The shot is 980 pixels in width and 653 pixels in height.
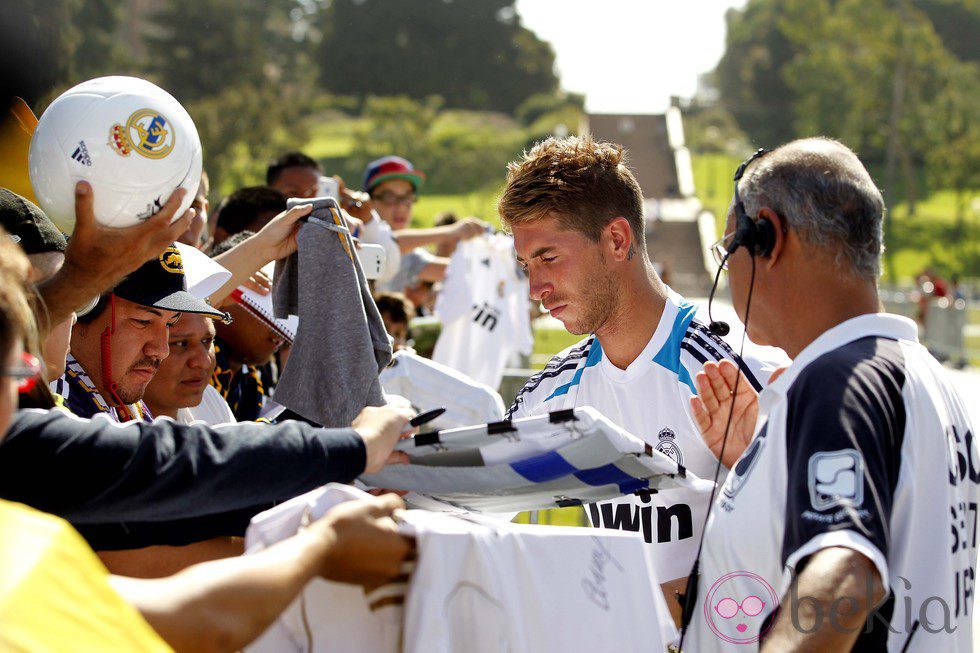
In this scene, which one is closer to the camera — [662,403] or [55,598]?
[55,598]

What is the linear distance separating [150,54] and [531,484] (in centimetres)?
6339

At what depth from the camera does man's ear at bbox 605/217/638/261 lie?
396 cm

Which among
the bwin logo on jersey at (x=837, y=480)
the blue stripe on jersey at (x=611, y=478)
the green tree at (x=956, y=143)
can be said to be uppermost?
the green tree at (x=956, y=143)

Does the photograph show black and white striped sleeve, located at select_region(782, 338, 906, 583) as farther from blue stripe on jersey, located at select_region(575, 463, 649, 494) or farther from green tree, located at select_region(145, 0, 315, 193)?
green tree, located at select_region(145, 0, 315, 193)

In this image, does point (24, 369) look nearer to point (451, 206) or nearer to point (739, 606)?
point (739, 606)

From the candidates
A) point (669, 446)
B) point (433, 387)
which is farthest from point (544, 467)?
point (433, 387)

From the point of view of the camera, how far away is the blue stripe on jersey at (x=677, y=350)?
11.9 feet

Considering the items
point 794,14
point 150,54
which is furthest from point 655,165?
point 150,54

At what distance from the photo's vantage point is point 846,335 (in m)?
2.37

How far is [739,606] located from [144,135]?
2111mm

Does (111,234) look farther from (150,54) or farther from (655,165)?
(150,54)

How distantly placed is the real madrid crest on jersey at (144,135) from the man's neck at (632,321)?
1705 mm

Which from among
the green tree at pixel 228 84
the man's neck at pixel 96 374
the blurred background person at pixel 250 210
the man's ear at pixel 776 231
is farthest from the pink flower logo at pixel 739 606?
the green tree at pixel 228 84

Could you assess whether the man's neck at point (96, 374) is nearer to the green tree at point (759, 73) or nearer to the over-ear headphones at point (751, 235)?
the over-ear headphones at point (751, 235)
